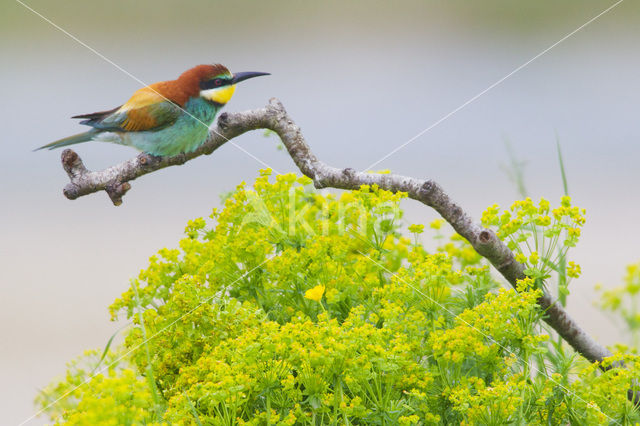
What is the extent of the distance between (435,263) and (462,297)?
0.14 m

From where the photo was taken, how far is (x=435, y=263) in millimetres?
Result: 1034

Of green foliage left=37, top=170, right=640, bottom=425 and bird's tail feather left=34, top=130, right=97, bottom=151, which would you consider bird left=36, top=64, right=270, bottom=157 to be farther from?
green foliage left=37, top=170, right=640, bottom=425

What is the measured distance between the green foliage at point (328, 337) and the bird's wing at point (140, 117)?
23cm

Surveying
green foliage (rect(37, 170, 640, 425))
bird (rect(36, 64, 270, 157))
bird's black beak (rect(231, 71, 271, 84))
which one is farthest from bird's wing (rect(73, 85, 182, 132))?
green foliage (rect(37, 170, 640, 425))

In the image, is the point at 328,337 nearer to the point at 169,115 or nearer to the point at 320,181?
the point at 320,181

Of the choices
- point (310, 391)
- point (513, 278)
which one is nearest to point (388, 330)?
point (310, 391)

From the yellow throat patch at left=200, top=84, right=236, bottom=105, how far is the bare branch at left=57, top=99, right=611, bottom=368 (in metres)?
0.03

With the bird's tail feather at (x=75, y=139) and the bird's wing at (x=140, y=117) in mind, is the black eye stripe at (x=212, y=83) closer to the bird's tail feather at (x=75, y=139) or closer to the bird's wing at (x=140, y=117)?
the bird's wing at (x=140, y=117)

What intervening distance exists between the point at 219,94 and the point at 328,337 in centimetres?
64

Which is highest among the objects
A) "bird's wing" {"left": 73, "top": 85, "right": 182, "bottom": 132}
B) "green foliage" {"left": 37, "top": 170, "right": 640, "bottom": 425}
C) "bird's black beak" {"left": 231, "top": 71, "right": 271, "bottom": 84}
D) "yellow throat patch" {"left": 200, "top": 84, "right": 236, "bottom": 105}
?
"bird's black beak" {"left": 231, "top": 71, "right": 271, "bottom": 84}

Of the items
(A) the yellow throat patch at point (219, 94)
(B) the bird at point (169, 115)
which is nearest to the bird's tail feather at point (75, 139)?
(B) the bird at point (169, 115)

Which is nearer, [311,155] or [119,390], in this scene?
[119,390]

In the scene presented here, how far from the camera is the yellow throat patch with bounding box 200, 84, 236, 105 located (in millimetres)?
1289

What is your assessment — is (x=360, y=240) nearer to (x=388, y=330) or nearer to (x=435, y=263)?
(x=435, y=263)
